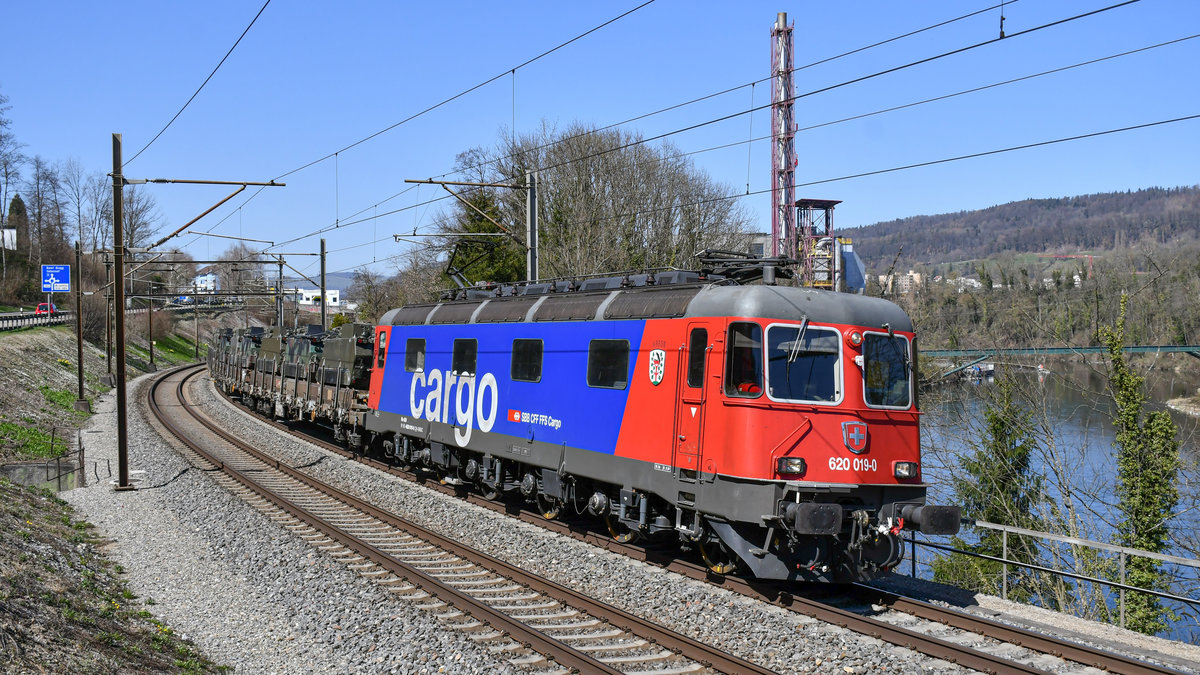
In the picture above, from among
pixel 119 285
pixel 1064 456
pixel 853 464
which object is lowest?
pixel 1064 456

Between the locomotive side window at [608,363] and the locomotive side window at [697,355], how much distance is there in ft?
4.35

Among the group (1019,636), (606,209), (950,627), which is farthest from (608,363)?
(606,209)

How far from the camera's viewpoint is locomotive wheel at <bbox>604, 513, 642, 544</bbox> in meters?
12.2

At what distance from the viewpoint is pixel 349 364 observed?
22.5 meters

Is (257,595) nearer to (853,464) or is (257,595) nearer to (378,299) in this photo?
(853,464)

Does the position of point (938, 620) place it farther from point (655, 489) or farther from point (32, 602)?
point (32, 602)

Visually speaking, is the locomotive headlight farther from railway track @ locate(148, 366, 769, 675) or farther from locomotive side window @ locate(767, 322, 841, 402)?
railway track @ locate(148, 366, 769, 675)

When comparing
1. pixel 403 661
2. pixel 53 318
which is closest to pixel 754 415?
pixel 403 661

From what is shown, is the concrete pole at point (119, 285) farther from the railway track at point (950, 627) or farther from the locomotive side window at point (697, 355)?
the locomotive side window at point (697, 355)

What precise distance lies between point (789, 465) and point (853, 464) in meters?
0.80

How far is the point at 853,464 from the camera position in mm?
10008

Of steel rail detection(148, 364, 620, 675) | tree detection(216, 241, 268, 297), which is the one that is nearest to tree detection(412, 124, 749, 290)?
tree detection(216, 241, 268, 297)

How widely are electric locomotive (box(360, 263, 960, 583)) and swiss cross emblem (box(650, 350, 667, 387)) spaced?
0.07 ft

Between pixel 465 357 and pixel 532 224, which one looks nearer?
pixel 465 357
